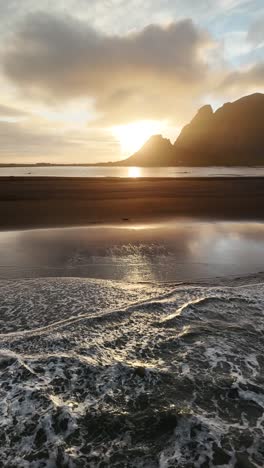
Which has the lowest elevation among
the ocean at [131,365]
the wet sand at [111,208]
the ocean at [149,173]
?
the ocean at [131,365]

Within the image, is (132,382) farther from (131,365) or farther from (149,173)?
(149,173)

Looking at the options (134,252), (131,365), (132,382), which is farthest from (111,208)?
(132,382)

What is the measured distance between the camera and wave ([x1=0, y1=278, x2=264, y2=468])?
3.44 metres

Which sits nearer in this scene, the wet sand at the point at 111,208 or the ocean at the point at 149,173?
the wet sand at the point at 111,208

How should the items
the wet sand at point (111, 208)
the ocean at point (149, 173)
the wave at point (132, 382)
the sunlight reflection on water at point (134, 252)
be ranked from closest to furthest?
1. the wave at point (132, 382)
2. the sunlight reflection on water at point (134, 252)
3. the wet sand at point (111, 208)
4. the ocean at point (149, 173)

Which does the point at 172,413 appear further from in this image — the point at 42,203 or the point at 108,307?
the point at 42,203

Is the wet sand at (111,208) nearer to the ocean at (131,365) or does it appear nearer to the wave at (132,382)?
the ocean at (131,365)

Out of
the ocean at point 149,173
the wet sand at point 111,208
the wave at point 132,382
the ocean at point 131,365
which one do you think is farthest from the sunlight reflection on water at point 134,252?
the ocean at point 149,173

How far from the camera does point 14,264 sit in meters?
10.3

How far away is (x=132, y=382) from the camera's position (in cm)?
447

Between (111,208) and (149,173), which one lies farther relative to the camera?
(149,173)

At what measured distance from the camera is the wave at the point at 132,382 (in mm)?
3438

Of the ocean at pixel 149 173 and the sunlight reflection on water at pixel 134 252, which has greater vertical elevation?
the ocean at pixel 149 173

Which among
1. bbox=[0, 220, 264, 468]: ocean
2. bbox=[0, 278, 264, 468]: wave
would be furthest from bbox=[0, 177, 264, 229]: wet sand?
bbox=[0, 278, 264, 468]: wave
